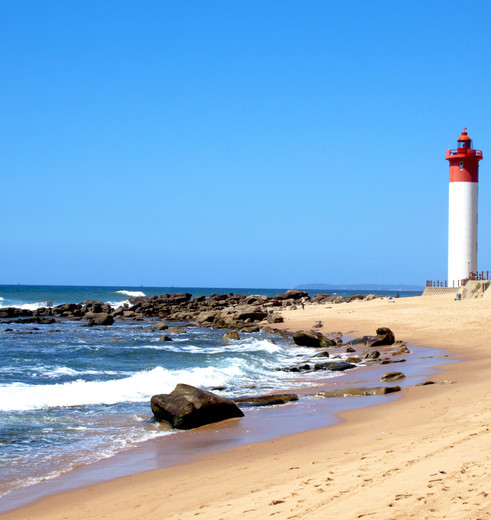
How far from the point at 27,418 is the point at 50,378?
474 centimetres

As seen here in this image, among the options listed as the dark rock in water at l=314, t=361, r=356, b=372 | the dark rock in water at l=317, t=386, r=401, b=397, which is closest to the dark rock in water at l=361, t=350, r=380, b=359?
the dark rock in water at l=314, t=361, r=356, b=372

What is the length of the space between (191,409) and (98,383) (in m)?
4.57

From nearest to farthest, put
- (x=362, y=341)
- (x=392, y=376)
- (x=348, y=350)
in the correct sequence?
(x=392, y=376), (x=348, y=350), (x=362, y=341)

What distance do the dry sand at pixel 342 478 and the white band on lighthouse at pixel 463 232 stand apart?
28579 millimetres

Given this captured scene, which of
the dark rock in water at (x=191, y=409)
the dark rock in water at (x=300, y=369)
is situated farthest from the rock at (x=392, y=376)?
the dark rock in water at (x=191, y=409)

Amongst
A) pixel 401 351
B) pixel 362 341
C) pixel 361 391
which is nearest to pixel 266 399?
pixel 361 391

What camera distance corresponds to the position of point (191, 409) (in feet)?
31.8

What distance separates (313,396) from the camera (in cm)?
1214

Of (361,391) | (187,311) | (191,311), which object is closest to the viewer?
(361,391)

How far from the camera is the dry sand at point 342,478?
447 centimetres

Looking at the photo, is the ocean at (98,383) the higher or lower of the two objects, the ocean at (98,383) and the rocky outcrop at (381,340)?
the lower

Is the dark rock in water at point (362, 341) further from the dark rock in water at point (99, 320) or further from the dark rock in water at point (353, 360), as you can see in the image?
the dark rock in water at point (99, 320)

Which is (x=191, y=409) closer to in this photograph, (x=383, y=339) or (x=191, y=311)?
(x=383, y=339)

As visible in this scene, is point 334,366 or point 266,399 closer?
point 266,399
